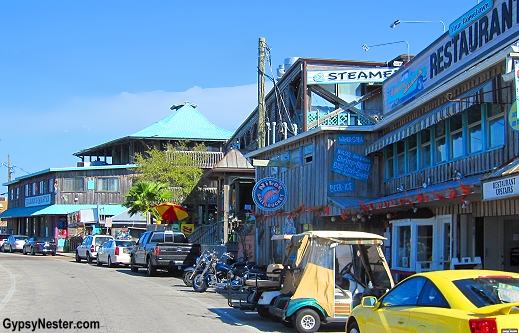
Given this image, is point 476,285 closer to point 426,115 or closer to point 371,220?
point 426,115

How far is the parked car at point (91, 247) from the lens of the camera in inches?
1398

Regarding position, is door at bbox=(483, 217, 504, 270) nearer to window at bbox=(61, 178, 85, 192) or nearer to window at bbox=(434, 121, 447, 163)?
window at bbox=(434, 121, 447, 163)

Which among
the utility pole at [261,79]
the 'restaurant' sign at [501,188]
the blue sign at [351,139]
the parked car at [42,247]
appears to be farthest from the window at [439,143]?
the parked car at [42,247]

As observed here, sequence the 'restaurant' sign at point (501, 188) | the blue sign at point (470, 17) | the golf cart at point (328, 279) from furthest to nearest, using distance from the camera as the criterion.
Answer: the blue sign at point (470, 17) < the golf cart at point (328, 279) < the 'restaurant' sign at point (501, 188)

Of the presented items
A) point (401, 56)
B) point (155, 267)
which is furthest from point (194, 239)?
point (401, 56)

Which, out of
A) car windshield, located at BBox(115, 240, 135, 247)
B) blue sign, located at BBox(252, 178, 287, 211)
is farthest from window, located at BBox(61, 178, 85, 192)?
blue sign, located at BBox(252, 178, 287, 211)

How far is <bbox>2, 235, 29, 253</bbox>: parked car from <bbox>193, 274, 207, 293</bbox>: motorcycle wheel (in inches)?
1356

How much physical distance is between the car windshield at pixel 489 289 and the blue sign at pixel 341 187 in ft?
43.6

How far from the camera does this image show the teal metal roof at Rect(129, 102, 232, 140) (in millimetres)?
51725

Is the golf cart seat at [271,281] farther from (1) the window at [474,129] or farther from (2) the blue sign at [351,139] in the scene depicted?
(2) the blue sign at [351,139]

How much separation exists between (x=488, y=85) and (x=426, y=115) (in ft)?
9.90

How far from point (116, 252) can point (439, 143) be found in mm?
19029

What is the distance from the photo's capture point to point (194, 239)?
35.4 m

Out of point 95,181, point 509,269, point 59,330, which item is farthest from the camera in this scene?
point 95,181
